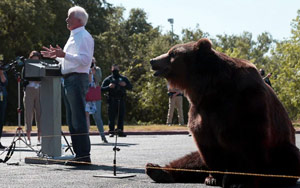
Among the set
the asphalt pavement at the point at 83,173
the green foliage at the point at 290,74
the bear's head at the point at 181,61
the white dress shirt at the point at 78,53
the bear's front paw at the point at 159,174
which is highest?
the green foliage at the point at 290,74

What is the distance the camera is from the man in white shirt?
31.5 feet

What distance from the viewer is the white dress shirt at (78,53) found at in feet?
31.2

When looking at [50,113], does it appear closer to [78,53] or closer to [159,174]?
[78,53]

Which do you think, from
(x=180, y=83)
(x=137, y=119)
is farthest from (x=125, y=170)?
(x=137, y=119)

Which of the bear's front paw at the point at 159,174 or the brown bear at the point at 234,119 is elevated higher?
the brown bear at the point at 234,119

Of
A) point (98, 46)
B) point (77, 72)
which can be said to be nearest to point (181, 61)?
point (77, 72)

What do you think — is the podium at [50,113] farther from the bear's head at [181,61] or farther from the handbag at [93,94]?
the handbag at [93,94]

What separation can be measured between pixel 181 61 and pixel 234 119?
0.87 metres

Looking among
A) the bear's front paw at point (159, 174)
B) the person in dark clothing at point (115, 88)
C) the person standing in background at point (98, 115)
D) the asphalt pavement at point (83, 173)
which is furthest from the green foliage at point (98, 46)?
the bear's front paw at point (159, 174)

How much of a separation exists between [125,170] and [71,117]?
1.35 m

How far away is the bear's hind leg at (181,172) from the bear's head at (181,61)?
0.95 meters

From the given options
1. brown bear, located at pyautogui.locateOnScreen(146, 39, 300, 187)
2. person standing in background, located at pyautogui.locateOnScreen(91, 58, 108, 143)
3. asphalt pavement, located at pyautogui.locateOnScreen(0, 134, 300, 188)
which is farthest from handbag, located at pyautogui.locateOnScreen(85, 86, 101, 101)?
brown bear, located at pyautogui.locateOnScreen(146, 39, 300, 187)

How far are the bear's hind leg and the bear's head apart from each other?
3.12 feet

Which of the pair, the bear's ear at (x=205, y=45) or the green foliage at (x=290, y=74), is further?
the green foliage at (x=290, y=74)
